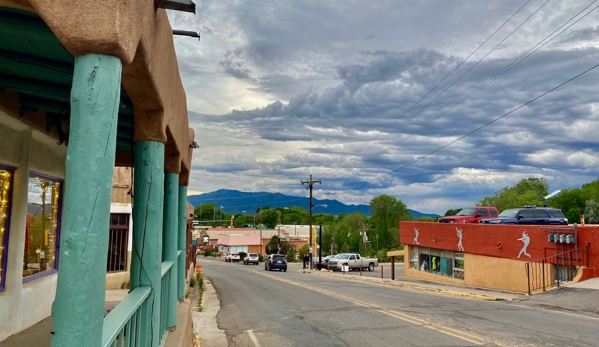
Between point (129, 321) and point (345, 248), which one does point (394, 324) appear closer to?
point (129, 321)

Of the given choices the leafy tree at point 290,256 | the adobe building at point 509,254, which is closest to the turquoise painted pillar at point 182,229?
the adobe building at point 509,254

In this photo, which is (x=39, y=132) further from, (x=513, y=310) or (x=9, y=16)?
(x=513, y=310)

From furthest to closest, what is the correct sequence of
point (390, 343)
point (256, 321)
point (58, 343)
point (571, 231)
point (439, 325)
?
1. point (571, 231)
2. point (256, 321)
3. point (439, 325)
4. point (390, 343)
5. point (58, 343)

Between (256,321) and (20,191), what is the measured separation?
778 centimetres

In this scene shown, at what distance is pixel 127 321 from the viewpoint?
3.81m

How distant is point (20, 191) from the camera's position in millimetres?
7590

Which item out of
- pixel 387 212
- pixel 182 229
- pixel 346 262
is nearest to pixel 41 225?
pixel 182 229

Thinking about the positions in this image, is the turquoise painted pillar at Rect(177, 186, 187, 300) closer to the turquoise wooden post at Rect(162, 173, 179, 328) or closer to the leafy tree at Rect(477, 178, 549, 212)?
the turquoise wooden post at Rect(162, 173, 179, 328)

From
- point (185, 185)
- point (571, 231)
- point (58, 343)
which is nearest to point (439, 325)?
point (185, 185)

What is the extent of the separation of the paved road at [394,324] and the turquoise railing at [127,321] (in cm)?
609

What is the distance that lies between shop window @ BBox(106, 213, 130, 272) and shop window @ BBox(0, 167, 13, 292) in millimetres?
10743

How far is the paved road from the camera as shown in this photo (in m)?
10.1

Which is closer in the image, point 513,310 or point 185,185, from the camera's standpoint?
point 185,185

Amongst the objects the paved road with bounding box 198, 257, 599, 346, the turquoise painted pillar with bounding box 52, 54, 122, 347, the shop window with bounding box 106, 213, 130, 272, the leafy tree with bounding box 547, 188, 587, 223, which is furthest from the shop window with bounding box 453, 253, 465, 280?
the leafy tree with bounding box 547, 188, 587, 223
